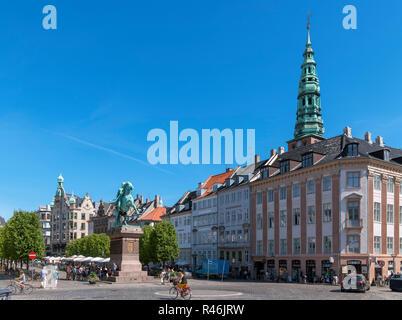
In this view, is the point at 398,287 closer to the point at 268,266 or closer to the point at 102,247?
the point at 268,266

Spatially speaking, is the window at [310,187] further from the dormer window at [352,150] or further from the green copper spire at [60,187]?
the green copper spire at [60,187]

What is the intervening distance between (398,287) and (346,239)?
1210cm

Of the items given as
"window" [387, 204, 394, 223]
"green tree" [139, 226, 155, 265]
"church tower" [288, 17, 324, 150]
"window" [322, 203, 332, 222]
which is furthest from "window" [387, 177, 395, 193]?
"green tree" [139, 226, 155, 265]

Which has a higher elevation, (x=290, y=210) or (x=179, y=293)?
(x=290, y=210)

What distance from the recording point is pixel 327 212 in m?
55.4

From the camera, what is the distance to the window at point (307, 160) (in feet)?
193

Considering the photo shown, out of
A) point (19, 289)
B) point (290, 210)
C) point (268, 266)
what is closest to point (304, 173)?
point (290, 210)

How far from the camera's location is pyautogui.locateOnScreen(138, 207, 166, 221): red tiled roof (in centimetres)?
11095

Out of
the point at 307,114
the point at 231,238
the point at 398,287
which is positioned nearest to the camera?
the point at 398,287

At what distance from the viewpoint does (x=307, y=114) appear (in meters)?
89.4

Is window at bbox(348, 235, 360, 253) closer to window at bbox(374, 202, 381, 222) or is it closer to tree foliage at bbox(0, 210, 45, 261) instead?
window at bbox(374, 202, 381, 222)

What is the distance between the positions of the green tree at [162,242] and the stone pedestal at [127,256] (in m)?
27.3

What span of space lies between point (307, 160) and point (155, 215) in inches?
2335

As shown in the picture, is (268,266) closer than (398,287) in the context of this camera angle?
No
